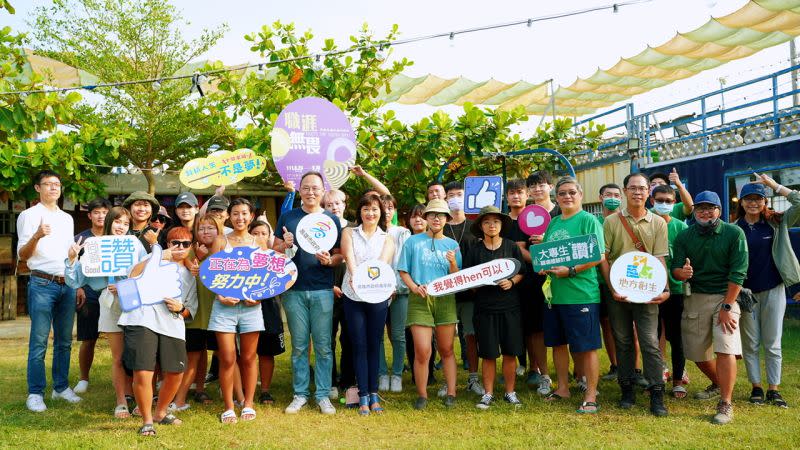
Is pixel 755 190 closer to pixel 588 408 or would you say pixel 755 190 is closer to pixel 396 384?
pixel 588 408

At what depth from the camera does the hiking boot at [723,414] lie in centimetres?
396

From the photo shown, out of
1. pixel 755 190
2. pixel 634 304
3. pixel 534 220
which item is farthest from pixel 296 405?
pixel 755 190

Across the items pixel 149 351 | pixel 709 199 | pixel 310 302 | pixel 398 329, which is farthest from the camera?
pixel 398 329

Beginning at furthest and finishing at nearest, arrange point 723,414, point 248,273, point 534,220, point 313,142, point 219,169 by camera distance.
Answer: point 313,142 < point 219,169 < point 534,220 < point 248,273 < point 723,414

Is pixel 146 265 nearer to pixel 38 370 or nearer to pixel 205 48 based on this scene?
pixel 38 370

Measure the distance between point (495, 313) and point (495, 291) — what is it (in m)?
0.17

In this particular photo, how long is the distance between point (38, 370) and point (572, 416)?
164 inches

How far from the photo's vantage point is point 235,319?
13.7 ft

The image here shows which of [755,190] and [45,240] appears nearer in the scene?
[755,190]

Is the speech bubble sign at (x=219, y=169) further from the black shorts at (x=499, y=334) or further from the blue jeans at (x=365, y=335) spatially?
the black shorts at (x=499, y=334)

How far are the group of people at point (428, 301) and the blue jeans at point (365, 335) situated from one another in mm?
11

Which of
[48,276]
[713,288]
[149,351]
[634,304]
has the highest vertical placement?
[48,276]

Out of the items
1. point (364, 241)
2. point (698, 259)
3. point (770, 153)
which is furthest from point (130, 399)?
point (770, 153)

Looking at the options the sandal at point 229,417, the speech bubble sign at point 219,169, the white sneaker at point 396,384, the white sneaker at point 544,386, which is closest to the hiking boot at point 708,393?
the white sneaker at point 544,386
